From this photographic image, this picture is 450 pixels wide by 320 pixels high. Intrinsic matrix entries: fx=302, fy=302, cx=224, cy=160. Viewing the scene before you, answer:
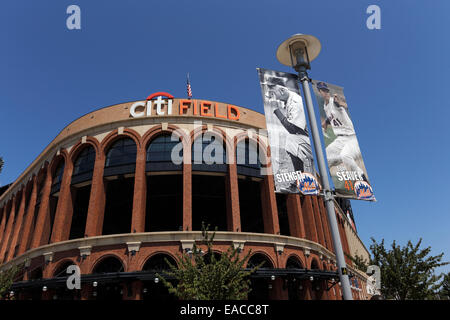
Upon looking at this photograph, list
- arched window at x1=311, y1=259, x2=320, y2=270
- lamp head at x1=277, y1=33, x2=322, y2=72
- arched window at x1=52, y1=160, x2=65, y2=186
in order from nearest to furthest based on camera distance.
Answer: lamp head at x1=277, y1=33, x2=322, y2=72 < arched window at x1=311, y1=259, x2=320, y2=270 < arched window at x1=52, y1=160, x2=65, y2=186

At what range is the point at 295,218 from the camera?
28078 millimetres

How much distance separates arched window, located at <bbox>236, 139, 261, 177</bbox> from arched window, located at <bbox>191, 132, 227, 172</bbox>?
1.43 metres

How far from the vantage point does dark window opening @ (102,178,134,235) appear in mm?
29297

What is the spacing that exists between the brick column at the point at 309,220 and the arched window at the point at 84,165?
2096 cm

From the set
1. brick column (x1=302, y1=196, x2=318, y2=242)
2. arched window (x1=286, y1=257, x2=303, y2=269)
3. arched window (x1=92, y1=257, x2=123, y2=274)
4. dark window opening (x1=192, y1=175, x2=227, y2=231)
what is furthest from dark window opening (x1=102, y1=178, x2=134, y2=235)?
brick column (x1=302, y1=196, x2=318, y2=242)

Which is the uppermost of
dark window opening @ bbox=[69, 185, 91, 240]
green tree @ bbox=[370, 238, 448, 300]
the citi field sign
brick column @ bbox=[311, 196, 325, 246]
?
the citi field sign

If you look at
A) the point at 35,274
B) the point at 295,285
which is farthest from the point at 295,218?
the point at 35,274

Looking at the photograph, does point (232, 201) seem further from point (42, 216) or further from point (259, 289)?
point (42, 216)

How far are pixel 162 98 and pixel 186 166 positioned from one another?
7773 mm

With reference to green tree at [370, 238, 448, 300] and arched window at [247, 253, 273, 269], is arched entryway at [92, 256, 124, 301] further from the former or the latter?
green tree at [370, 238, 448, 300]

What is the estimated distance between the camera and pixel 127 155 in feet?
87.8

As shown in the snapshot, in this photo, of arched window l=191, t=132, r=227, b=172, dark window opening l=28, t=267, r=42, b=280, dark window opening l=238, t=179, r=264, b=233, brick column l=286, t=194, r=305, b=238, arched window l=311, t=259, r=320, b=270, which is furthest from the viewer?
dark window opening l=238, t=179, r=264, b=233

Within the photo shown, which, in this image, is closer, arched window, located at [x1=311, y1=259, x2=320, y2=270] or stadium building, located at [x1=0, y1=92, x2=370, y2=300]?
stadium building, located at [x1=0, y1=92, x2=370, y2=300]
